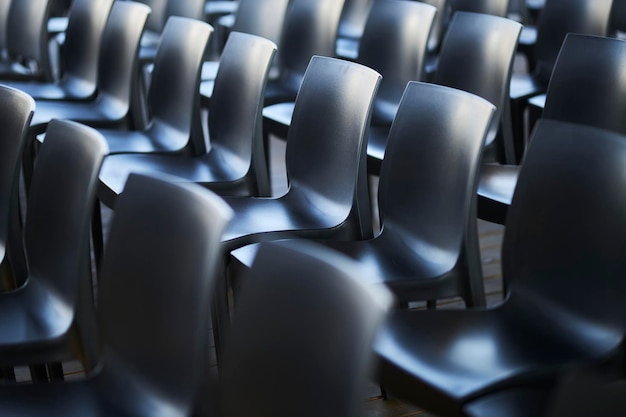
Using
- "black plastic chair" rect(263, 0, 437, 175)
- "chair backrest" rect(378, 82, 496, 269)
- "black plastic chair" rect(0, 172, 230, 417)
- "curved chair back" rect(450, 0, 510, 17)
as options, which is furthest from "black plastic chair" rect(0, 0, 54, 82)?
"black plastic chair" rect(0, 172, 230, 417)

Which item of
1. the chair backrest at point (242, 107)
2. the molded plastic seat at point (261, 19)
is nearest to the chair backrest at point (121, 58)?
the molded plastic seat at point (261, 19)

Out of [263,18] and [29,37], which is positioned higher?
[263,18]

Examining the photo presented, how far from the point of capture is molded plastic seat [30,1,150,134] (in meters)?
3.69

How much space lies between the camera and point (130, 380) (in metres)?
1.81

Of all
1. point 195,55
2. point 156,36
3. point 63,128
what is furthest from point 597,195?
point 156,36

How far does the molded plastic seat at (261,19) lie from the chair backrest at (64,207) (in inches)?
71.5

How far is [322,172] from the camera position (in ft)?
8.90

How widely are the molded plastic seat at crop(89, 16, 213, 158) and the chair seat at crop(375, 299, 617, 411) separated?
1444 millimetres

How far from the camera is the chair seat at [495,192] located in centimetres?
273

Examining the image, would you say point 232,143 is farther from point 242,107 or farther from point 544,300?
point 544,300

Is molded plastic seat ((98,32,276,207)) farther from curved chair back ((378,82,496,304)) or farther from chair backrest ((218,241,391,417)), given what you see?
chair backrest ((218,241,391,417))

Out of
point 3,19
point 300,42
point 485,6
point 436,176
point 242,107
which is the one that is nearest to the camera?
point 436,176

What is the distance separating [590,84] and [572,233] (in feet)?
3.01

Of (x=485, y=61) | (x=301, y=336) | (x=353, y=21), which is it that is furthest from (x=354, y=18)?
(x=301, y=336)
